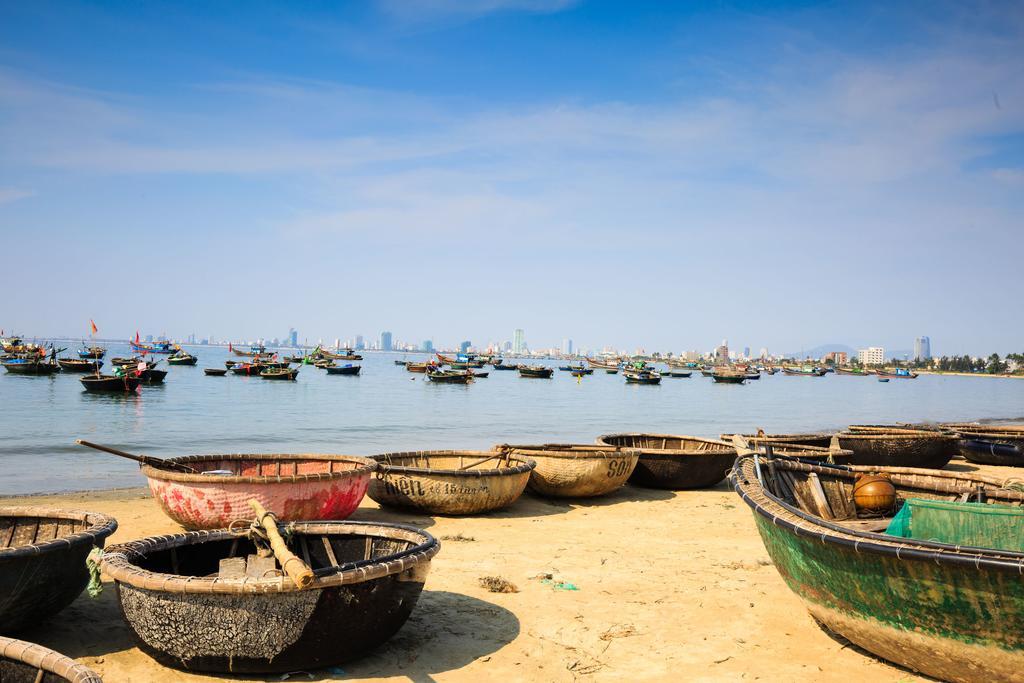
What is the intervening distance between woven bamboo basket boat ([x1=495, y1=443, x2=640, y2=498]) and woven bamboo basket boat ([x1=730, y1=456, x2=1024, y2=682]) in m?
5.45

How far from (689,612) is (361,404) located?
40.5 meters

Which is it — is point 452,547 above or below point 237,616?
below

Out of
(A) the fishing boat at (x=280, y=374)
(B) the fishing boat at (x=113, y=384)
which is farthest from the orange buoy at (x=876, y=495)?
(A) the fishing boat at (x=280, y=374)

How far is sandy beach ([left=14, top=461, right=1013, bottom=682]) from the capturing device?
5266 millimetres

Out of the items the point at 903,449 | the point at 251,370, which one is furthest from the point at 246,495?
the point at 251,370

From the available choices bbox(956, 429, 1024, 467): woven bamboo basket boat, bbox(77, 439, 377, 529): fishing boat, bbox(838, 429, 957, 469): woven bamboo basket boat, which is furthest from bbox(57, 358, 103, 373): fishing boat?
bbox(956, 429, 1024, 467): woven bamboo basket boat

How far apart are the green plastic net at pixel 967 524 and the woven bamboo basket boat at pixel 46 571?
6386mm

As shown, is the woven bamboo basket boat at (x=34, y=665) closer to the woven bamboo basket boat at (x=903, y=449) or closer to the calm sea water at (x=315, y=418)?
the calm sea water at (x=315, y=418)

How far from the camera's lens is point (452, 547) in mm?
8789

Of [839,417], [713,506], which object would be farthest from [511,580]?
[839,417]

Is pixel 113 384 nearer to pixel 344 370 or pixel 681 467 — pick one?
pixel 681 467

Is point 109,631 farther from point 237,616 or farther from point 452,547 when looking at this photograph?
point 452,547

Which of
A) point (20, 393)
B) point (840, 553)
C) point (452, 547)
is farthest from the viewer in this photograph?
point (20, 393)

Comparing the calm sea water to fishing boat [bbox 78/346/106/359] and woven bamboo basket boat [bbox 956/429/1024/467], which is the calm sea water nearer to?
fishing boat [bbox 78/346/106/359]
